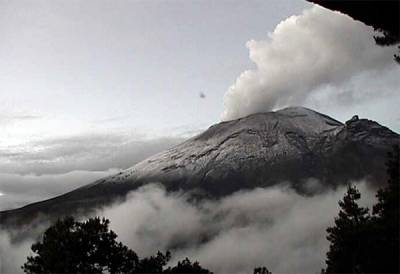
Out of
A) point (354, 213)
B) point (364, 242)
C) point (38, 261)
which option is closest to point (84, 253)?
point (38, 261)

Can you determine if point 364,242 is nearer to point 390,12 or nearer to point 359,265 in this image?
point 359,265

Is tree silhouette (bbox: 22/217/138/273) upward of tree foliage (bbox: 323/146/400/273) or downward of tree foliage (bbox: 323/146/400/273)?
upward

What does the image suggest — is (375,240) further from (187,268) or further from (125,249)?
(125,249)

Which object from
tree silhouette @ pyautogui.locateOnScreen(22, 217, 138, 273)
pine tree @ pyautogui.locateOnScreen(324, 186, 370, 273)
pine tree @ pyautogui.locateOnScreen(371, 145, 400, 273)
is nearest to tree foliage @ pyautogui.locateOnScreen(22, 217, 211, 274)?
tree silhouette @ pyautogui.locateOnScreen(22, 217, 138, 273)

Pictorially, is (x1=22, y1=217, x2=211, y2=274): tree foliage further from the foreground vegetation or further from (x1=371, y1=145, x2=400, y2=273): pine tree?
(x1=371, y1=145, x2=400, y2=273): pine tree

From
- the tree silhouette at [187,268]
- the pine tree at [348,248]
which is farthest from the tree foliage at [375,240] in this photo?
the tree silhouette at [187,268]

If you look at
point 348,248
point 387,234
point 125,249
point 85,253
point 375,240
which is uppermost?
point 85,253

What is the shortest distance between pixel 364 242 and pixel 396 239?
7.23 ft

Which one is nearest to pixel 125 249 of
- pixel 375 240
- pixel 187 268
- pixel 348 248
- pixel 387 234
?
pixel 187 268

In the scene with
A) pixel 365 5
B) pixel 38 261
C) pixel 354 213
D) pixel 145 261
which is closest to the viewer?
pixel 365 5

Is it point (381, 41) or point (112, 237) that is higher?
point (381, 41)

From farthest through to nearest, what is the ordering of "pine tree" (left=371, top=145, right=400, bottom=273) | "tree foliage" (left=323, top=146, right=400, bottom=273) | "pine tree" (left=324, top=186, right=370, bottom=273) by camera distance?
"pine tree" (left=324, top=186, right=370, bottom=273), "tree foliage" (left=323, top=146, right=400, bottom=273), "pine tree" (left=371, top=145, right=400, bottom=273)

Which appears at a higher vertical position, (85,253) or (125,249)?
(85,253)

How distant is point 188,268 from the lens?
24.8m
